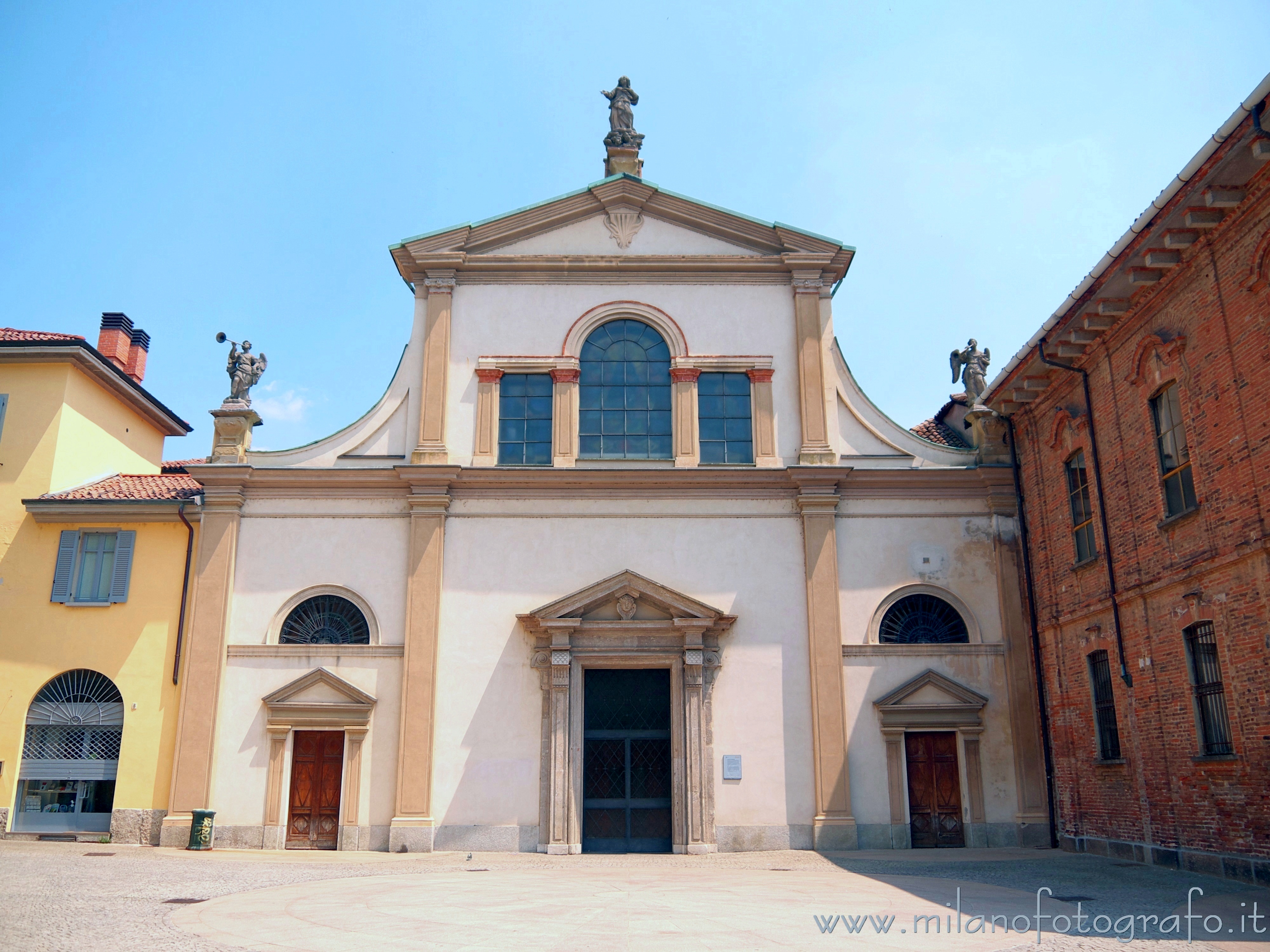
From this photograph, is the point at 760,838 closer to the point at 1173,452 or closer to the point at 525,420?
the point at 525,420

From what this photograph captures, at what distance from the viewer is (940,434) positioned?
23.7 meters

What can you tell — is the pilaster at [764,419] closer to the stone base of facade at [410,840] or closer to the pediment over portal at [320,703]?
the pediment over portal at [320,703]

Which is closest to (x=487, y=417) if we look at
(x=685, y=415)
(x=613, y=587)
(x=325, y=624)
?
(x=685, y=415)

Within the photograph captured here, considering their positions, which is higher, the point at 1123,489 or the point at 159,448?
the point at 159,448

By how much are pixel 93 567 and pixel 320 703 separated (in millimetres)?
5395

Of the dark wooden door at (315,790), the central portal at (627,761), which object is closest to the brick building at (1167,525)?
the central portal at (627,761)

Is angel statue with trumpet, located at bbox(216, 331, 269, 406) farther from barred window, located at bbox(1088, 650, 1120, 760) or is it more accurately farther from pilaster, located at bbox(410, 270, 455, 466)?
barred window, located at bbox(1088, 650, 1120, 760)

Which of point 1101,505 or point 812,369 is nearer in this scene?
point 1101,505

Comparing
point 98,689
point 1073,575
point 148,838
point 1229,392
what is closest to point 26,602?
point 98,689

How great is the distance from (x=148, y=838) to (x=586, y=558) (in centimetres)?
922

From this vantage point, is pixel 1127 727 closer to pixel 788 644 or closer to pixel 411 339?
pixel 788 644

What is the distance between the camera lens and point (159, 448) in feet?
84.2

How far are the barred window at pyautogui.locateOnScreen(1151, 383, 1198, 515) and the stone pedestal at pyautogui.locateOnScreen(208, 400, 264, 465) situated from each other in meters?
16.0

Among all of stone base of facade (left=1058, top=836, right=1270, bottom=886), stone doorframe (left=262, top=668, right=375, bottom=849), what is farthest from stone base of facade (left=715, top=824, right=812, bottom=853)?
stone doorframe (left=262, top=668, right=375, bottom=849)
